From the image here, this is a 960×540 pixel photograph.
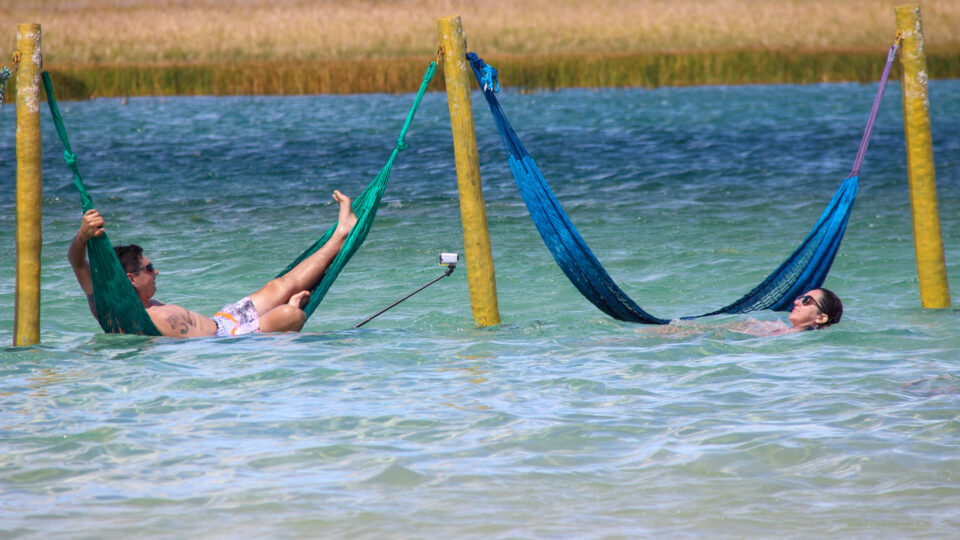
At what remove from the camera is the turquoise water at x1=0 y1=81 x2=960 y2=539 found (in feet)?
11.7

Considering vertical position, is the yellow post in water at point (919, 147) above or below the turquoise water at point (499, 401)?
above

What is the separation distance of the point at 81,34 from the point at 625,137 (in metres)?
18.1

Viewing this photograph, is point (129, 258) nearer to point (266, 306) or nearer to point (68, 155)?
point (68, 155)

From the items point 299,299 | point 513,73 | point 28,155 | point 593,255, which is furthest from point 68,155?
point 513,73

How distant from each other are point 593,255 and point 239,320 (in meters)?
2.03

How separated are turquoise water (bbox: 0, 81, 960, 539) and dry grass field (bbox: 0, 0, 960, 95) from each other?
15.9 meters

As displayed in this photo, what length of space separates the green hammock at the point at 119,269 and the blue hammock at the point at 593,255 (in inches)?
23.7

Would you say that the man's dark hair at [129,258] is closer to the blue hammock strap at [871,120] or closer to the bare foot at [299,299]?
the bare foot at [299,299]

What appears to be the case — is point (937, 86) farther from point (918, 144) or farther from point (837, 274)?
point (918, 144)

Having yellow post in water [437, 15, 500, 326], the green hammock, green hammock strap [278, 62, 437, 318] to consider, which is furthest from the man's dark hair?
yellow post in water [437, 15, 500, 326]

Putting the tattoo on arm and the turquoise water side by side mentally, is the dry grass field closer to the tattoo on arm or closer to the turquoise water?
the turquoise water

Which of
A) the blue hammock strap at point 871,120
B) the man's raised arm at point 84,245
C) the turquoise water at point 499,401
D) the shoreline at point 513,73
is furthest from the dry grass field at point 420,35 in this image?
the man's raised arm at point 84,245

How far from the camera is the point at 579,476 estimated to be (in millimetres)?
3857

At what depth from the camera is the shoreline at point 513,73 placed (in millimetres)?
25250
